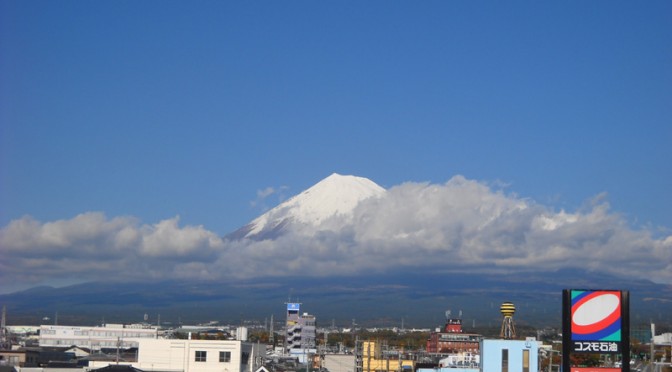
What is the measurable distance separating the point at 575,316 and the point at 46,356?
5544 centimetres

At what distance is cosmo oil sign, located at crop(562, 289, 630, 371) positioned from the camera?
3506 centimetres

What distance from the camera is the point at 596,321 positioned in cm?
3512

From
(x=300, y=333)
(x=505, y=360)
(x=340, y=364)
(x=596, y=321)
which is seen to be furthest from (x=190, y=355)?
(x=300, y=333)

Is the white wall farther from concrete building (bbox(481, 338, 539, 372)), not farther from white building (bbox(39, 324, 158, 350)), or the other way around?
white building (bbox(39, 324, 158, 350))

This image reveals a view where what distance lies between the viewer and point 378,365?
8656cm

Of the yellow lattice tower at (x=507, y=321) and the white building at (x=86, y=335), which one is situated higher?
the yellow lattice tower at (x=507, y=321)

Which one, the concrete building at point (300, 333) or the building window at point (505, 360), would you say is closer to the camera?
the building window at point (505, 360)

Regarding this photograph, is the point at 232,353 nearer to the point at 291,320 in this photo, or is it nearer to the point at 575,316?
the point at 575,316

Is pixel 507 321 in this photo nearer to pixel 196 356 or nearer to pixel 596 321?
pixel 596 321

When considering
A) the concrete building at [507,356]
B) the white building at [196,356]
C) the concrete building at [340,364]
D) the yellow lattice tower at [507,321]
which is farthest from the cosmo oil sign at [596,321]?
the concrete building at [340,364]

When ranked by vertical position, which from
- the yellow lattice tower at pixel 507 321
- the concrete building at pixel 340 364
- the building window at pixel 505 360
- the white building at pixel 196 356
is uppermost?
the yellow lattice tower at pixel 507 321

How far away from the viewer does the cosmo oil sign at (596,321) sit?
1380 inches

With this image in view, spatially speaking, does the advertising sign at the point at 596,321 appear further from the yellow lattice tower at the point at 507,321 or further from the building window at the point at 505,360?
the yellow lattice tower at the point at 507,321

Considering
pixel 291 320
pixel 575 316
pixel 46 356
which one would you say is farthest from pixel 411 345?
pixel 575 316
